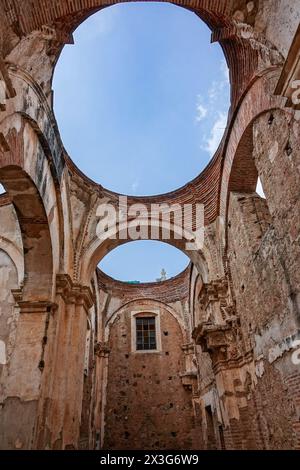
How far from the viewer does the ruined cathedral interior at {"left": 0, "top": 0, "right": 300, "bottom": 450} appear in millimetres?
3834

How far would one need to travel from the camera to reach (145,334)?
1398 centimetres

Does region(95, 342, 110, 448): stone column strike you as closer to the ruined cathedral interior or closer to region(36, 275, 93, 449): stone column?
the ruined cathedral interior

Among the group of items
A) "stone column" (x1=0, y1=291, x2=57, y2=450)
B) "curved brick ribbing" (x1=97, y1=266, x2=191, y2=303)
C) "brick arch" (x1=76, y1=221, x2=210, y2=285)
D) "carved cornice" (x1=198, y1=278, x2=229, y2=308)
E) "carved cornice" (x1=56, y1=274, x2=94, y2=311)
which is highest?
"curved brick ribbing" (x1=97, y1=266, x2=191, y2=303)

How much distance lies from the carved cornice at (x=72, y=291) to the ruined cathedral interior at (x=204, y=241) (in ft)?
0.10

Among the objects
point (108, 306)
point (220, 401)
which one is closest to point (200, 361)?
point (220, 401)

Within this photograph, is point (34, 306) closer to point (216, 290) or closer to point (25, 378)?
point (25, 378)

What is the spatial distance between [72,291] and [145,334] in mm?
7563

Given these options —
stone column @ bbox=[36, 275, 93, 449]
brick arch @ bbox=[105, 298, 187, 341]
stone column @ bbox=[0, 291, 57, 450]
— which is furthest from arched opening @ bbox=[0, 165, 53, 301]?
brick arch @ bbox=[105, 298, 187, 341]

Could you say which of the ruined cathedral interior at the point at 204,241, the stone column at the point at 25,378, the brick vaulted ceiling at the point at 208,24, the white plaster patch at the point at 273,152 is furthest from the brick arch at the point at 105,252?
the white plaster patch at the point at 273,152

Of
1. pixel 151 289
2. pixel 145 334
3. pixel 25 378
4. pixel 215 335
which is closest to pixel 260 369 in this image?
pixel 215 335

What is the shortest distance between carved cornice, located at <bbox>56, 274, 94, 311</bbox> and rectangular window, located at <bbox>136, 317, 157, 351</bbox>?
6672mm

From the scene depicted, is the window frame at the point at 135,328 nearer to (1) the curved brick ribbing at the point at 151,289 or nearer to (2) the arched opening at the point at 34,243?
(1) the curved brick ribbing at the point at 151,289
